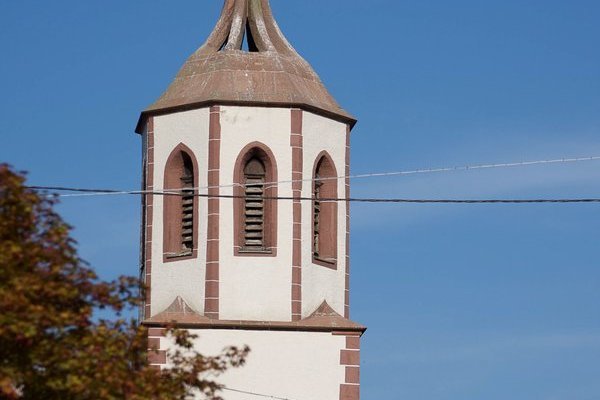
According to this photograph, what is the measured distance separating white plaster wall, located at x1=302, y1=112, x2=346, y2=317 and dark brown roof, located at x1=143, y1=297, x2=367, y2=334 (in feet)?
0.71

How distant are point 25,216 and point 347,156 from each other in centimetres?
1647

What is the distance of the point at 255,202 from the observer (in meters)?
38.8

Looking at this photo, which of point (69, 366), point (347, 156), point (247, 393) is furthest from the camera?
point (347, 156)

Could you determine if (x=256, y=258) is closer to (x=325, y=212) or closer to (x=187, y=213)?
(x=187, y=213)

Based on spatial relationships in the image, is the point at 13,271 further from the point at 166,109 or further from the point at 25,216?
the point at 166,109

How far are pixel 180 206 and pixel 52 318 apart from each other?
50.9 ft

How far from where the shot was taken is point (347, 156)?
40250 millimetres

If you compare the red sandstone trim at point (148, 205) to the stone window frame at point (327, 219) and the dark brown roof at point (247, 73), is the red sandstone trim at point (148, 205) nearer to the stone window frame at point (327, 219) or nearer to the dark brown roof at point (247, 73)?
the dark brown roof at point (247, 73)

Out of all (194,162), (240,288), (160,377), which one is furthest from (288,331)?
(160,377)

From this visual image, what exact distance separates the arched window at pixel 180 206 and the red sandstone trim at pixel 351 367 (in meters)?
3.18

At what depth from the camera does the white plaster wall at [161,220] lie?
38.2 metres

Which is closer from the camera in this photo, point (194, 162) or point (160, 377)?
point (160, 377)

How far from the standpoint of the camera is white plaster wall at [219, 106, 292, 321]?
125ft

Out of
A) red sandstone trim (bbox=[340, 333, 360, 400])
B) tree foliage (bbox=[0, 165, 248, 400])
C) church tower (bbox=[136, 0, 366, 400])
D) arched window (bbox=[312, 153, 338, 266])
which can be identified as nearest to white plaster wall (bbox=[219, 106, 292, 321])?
church tower (bbox=[136, 0, 366, 400])
